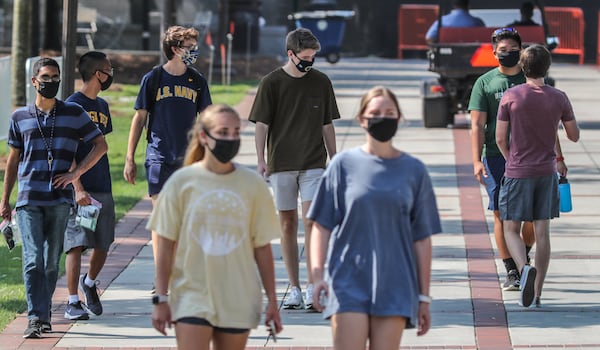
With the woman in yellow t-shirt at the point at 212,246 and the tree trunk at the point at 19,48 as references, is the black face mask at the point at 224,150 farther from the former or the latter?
the tree trunk at the point at 19,48

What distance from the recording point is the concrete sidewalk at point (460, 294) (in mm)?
8508

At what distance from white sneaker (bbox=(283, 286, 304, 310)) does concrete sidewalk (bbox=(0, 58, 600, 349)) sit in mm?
66

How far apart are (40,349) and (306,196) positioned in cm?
202

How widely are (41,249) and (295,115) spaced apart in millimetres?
1868

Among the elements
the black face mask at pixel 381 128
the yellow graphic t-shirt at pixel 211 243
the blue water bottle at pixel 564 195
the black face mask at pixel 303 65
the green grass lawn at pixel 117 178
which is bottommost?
the green grass lawn at pixel 117 178

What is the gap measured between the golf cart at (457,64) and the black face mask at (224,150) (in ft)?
50.8

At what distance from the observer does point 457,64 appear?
21.4 m

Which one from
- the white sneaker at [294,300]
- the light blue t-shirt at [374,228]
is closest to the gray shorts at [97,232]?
the white sneaker at [294,300]

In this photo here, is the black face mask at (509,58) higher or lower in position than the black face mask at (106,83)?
higher

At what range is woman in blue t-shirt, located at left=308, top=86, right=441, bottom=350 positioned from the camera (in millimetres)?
5828

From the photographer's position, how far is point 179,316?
5723mm

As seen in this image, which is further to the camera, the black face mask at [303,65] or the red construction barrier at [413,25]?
the red construction barrier at [413,25]

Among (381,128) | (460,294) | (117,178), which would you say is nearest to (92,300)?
(460,294)

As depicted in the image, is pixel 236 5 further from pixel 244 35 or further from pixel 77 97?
pixel 77 97
